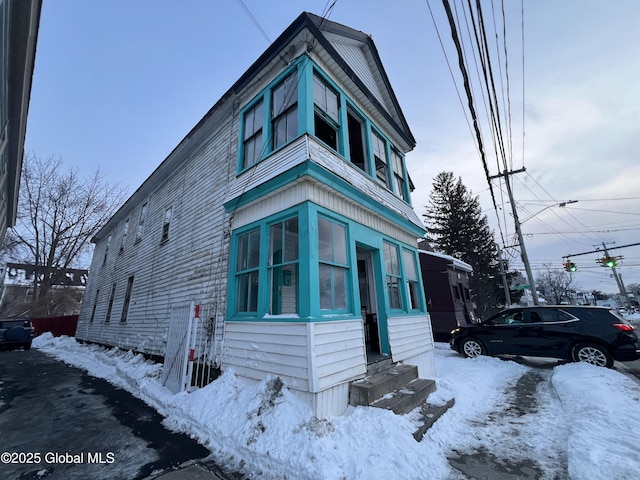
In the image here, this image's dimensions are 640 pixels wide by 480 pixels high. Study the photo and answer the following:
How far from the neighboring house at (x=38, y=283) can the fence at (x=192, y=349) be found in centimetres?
2843

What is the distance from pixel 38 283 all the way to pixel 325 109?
35836 mm

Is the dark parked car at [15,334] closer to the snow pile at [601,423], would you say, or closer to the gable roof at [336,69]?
the gable roof at [336,69]

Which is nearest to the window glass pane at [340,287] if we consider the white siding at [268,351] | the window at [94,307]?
the white siding at [268,351]

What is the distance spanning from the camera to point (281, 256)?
498 centimetres

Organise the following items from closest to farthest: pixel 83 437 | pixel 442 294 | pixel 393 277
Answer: pixel 83 437
pixel 393 277
pixel 442 294

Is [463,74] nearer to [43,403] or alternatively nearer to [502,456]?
[502,456]

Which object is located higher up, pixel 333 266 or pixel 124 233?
pixel 124 233

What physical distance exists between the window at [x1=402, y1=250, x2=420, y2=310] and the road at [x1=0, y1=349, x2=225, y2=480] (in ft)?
20.0

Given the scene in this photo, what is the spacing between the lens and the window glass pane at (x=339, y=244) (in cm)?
515

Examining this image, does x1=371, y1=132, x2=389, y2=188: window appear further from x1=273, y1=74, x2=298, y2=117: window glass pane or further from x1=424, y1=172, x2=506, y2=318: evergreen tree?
x1=424, y1=172, x2=506, y2=318: evergreen tree

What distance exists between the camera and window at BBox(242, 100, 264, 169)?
6439 millimetres

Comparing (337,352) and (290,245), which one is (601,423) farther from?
(290,245)

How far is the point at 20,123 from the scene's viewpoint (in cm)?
664

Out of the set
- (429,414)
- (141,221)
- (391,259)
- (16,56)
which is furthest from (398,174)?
(141,221)
